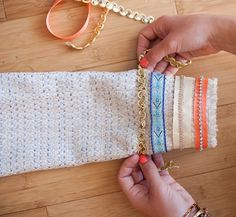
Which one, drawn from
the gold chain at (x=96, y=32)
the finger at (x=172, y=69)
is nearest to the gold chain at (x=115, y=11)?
the gold chain at (x=96, y=32)

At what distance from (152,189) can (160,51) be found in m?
0.27

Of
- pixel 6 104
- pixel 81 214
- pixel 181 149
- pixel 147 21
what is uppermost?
pixel 147 21

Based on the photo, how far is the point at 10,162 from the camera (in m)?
0.78

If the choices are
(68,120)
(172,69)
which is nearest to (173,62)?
(172,69)

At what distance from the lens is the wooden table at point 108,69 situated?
804 millimetres

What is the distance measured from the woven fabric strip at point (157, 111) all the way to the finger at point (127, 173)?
0.17 ft

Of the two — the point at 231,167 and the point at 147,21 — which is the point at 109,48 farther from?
the point at 231,167

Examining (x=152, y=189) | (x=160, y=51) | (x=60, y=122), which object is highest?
(x=160, y=51)

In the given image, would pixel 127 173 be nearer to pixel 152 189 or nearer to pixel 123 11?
pixel 152 189

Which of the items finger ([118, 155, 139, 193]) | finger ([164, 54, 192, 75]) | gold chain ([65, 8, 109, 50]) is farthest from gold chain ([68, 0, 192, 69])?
finger ([118, 155, 139, 193])

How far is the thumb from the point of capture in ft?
2.47

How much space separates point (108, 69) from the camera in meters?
0.82

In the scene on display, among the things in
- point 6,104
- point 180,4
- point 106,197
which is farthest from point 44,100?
point 180,4

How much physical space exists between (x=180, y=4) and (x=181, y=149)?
31 centimetres
